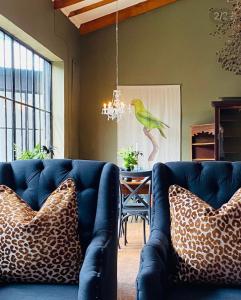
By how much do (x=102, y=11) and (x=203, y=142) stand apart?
8.99 ft

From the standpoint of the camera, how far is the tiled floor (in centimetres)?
309

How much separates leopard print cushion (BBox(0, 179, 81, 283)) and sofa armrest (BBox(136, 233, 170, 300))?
377 millimetres

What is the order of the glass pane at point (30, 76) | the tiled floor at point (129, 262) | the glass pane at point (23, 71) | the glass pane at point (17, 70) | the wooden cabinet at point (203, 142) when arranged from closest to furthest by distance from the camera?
the tiled floor at point (129, 262) < the glass pane at point (17, 70) < the glass pane at point (23, 71) < the glass pane at point (30, 76) < the wooden cabinet at point (203, 142)

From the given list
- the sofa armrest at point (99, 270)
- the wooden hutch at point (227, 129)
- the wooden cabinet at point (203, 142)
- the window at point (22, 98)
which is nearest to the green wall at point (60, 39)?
the window at point (22, 98)

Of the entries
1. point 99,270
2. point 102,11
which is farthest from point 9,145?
point 99,270

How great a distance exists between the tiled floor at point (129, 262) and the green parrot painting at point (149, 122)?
1849mm

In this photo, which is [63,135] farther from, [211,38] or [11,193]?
[11,193]

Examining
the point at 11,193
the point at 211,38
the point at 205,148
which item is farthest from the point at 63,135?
the point at 11,193

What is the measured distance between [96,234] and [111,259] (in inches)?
6.1

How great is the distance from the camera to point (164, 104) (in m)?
7.03

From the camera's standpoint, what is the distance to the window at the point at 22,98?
4633 mm

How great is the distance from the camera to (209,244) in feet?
6.31

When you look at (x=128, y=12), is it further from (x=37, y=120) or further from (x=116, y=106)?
(x=37, y=120)

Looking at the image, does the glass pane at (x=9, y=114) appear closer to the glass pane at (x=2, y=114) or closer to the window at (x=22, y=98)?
the window at (x=22, y=98)
